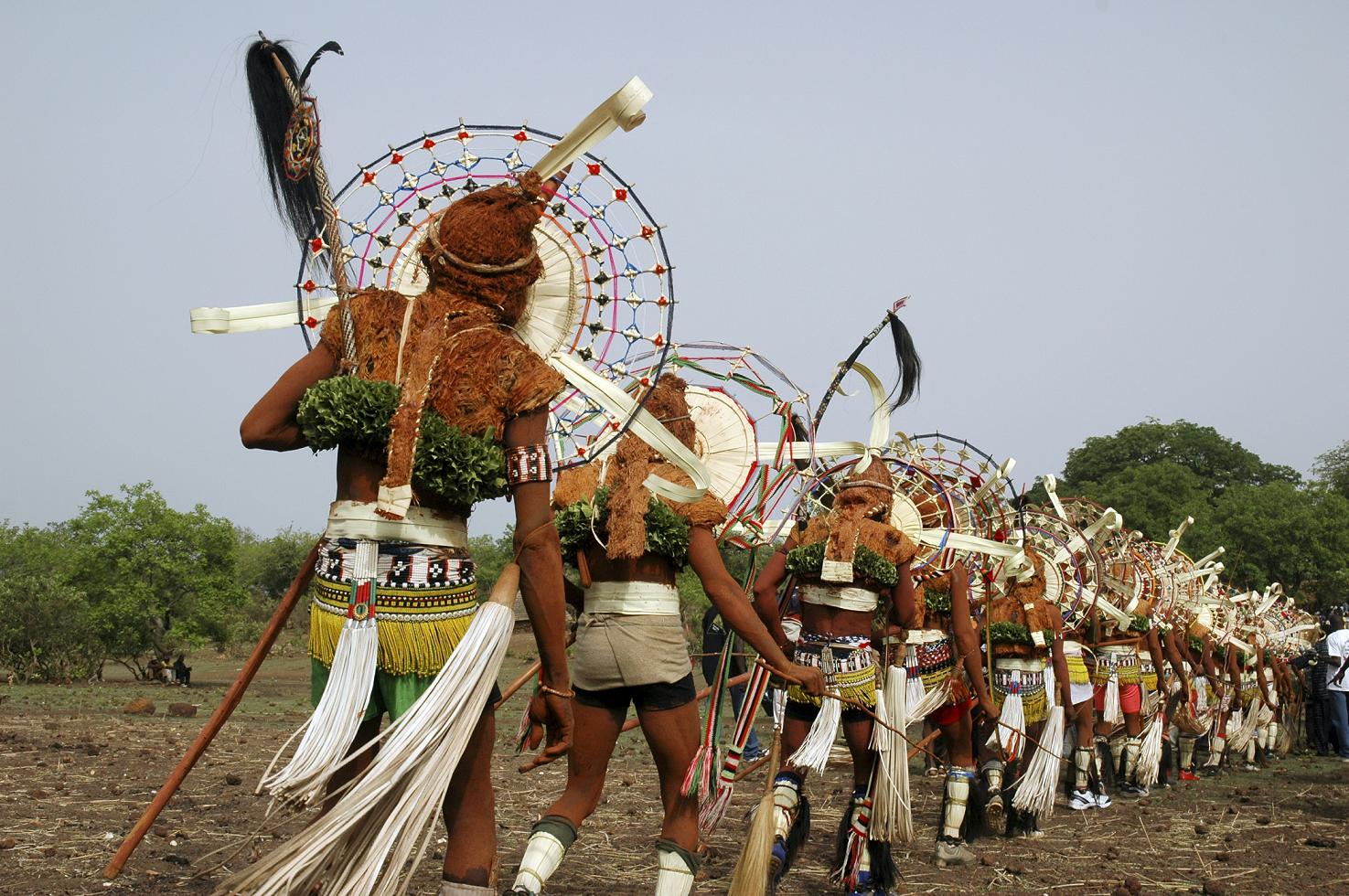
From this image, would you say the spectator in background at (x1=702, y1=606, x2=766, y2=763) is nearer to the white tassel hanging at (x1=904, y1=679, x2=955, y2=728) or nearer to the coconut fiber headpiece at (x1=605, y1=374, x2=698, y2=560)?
the white tassel hanging at (x1=904, y1=679, x2=955, y2=728)

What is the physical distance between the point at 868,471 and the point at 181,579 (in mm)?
15297

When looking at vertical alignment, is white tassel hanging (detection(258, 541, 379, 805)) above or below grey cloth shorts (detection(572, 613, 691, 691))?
below

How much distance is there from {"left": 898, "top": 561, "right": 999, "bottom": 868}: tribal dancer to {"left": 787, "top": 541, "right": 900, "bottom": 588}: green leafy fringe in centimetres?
122

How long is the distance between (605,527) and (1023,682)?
16.9ft

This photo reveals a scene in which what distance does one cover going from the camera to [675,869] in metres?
4.93

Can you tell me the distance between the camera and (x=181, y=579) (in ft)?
65.1

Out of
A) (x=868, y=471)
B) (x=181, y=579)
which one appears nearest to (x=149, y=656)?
(x=181, y=579)

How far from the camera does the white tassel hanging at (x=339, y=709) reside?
11.1 ft

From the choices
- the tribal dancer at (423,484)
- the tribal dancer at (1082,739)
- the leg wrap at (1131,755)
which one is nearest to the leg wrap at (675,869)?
the tribal dancer at (423,484)

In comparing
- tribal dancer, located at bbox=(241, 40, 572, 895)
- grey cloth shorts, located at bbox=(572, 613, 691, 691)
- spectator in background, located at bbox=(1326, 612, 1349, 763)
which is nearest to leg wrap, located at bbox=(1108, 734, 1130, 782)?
spectator in background, located at bbox=(1326, 612, 1349, 763)

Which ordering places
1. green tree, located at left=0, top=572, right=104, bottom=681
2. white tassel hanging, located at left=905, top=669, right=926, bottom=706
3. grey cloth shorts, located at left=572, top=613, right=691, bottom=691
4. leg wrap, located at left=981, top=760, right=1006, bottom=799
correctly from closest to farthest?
grey cloth shorts, located at left=572, top=613, right=691, bottom=691 < white tassel hanging, located at left=905, top=669, right=926, bottom=706 < leg wrap, located at left=981, top=760, right=1006, bottom=799 < green tree, located at left=0, top=572, right=104, bottom=681

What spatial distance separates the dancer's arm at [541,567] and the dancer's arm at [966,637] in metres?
4.40

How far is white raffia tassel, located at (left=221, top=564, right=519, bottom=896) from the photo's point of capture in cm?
330

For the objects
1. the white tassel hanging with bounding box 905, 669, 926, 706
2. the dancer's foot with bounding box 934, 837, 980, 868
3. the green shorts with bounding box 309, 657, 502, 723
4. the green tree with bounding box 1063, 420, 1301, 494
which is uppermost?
the green tree with bounding box 1063, 420, 1301, 494
